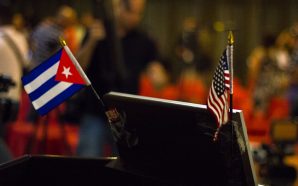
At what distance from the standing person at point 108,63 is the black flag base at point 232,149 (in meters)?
2.67

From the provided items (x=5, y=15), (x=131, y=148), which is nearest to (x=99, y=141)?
(x=5, y=15)

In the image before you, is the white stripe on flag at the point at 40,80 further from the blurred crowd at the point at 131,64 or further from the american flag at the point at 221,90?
the blurred crowd at the point at 131,64

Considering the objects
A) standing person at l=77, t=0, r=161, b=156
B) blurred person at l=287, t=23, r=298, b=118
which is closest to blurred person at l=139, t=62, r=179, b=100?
blurred person at l=287, t=23, r=298, b=118

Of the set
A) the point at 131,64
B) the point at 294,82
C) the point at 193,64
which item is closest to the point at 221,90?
the point at 131,64

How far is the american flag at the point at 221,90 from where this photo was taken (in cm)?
211

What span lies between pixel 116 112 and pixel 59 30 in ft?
17.1

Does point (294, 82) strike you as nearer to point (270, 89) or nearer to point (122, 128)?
point (270, 89)

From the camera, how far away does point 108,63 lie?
4961 millimetres

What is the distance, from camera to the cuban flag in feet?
8.50

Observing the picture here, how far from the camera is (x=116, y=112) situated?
237 centimetres

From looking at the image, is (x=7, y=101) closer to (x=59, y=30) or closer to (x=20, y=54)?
(x=20, y=54)

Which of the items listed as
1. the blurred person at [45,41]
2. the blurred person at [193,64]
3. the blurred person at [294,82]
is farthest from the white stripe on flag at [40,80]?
the blurred person at [193,64]

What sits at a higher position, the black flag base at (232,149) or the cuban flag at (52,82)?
the cuban flag at (52,82)

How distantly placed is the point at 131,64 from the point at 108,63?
271 millimetres
